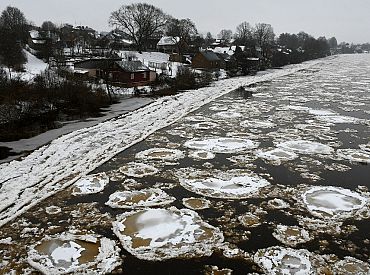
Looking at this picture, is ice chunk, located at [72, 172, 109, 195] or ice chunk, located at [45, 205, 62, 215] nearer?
ice chunk, located at [45, 205, 62, 215]

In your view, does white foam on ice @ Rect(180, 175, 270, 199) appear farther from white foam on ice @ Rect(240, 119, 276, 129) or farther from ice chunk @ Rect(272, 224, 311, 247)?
white foam on ice @ Rect(240, 119, 276, 129)

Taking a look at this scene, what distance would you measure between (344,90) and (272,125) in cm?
1714

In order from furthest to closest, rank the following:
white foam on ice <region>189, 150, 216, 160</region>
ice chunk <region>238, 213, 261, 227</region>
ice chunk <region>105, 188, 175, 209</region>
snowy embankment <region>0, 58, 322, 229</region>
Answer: white foam on ice <region>189, 150, 216, 160</region>, snowy embankment <region>0, 58, 322, 229</region>, ice chunk <region>105, 188, 175, 209</region>, ice chunk <region>238, 213, 261, 227</region>

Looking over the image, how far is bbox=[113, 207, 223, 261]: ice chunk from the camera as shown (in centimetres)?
743

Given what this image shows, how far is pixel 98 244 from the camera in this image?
7668 millimetres

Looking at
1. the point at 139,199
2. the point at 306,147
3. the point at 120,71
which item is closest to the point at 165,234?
the point at 139,199

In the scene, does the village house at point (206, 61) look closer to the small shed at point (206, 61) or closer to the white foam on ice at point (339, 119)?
the small shed at point (206, 61)

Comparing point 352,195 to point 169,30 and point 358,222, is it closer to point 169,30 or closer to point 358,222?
point 358,222

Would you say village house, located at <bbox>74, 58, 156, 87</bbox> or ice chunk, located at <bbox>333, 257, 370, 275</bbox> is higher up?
village house, located at <bbox>74, 58, 156, 87</bbox>

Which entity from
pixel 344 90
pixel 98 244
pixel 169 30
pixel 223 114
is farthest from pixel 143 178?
pixel 169 30

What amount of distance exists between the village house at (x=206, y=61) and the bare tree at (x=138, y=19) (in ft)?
63.8

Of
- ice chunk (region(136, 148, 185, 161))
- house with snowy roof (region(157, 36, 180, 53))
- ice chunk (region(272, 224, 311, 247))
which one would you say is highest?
house with snowy roof (region(157, 36, 180, 53))

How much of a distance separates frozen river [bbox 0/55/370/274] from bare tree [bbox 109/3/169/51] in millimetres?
56127

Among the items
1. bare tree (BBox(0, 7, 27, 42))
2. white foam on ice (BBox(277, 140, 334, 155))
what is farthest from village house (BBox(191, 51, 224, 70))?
white foam on ice (BBox(277, 140, 334, 155))
